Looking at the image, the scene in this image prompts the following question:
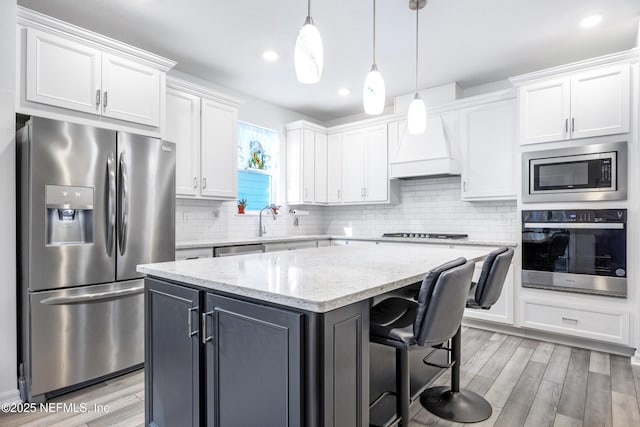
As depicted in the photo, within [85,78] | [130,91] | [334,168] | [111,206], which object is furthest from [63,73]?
[334,168]

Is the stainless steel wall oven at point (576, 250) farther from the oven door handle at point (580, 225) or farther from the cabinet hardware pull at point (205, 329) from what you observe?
the cabinet hardware pull at point (205, 329)

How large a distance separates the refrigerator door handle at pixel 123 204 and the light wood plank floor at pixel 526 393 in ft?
3.24

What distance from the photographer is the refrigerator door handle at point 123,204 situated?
2.59m

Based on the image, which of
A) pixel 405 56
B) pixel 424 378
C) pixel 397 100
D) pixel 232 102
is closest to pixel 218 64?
pixel 232 102

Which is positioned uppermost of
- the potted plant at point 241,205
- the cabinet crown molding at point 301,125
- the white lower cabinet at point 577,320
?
the cabinet crown molding at point 301,125

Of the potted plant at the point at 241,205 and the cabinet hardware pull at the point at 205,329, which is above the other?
the potted plant at the point at 241,205

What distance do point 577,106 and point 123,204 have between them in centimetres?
390

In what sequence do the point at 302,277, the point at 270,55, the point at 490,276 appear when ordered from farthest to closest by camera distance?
1. the point at 270,55
2. the point at 490,276
3. the point at 302,277

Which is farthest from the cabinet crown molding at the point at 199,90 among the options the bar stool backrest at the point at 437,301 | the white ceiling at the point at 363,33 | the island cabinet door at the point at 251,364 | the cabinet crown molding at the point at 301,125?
the bar stool backrest at the point at 437,301

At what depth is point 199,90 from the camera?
145 inches

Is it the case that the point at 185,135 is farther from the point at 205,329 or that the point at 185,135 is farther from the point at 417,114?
the point at 205,329

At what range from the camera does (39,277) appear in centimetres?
223

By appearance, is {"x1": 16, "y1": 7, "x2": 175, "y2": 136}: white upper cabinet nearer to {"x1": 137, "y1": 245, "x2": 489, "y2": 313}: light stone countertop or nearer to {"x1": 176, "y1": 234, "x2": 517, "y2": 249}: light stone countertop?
{"x1": 176, "y1": 234, "x2": 517, "y2": 249}: light stone countertop

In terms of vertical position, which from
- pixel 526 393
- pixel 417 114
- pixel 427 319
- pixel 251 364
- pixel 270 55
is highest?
pixel 270 55
